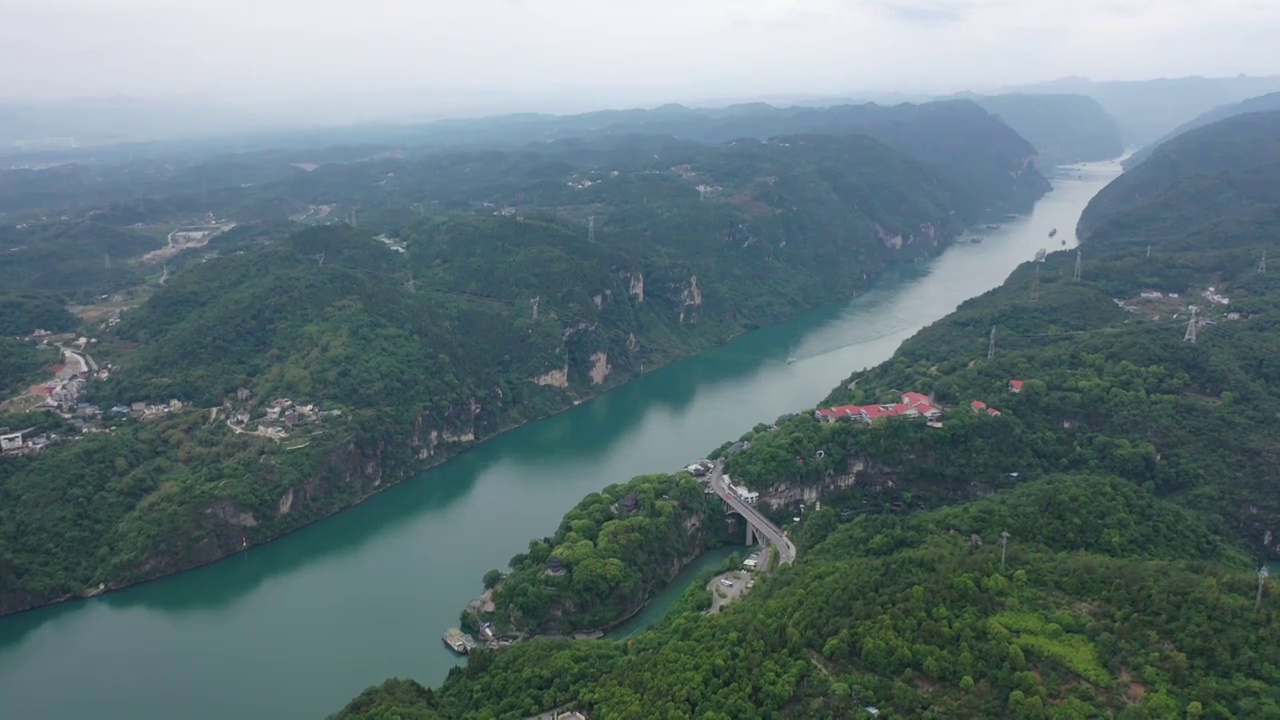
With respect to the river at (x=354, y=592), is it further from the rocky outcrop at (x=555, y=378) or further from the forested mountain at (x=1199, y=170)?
the forested mountain at (x=1199, y=170)

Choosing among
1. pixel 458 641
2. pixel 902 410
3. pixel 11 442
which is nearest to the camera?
pixel 458 641

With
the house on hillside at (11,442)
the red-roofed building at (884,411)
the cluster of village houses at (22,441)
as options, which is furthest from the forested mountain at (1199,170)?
the house on hillside at (11,442)

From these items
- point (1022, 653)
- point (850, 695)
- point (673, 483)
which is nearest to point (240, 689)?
point (673, 483)

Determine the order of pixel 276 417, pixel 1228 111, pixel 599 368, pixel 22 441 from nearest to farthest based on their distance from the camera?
pixel 22 441 < pixel 276 417 < pixel 599 368 < pixel 1228 111

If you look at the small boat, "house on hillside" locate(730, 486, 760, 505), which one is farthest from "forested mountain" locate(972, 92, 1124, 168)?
the small boat

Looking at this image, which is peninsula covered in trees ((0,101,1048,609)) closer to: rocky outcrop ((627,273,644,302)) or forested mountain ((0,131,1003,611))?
forested mountain ((0,131,1003,611))

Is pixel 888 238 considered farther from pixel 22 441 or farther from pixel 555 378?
pixel 22 441

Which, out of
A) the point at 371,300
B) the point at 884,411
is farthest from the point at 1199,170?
the point at 371,300
